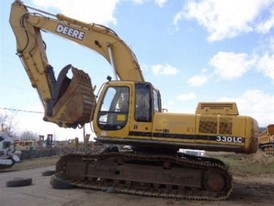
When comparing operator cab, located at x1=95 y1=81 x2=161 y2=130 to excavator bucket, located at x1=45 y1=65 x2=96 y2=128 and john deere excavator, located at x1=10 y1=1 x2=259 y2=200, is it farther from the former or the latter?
excavator bucket, located at x1=45 y1=65 x2=96 y2=128

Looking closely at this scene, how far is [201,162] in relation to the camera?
40.8ft

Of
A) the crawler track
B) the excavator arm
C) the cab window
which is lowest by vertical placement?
the crawler track

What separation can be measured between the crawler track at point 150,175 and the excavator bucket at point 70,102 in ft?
4.24

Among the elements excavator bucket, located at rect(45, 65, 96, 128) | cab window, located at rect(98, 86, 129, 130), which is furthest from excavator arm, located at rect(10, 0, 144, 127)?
cab window, located at rect(98, 86, 129, 130)

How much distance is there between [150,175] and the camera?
12656mm

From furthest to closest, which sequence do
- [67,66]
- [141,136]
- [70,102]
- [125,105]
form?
[67,66] → [70,102] → [125,105] → [141,136]

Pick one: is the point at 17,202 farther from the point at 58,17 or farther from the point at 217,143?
the point at 58,17

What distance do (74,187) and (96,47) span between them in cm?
485

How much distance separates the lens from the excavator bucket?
14141mm

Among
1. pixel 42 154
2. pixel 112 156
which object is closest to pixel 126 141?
pixel 112 156

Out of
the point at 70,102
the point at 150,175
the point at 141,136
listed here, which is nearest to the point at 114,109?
the point at 141,136

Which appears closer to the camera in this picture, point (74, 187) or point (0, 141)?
point (74, 187)

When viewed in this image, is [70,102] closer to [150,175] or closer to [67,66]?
[67,66]

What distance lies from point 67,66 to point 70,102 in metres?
1.32
